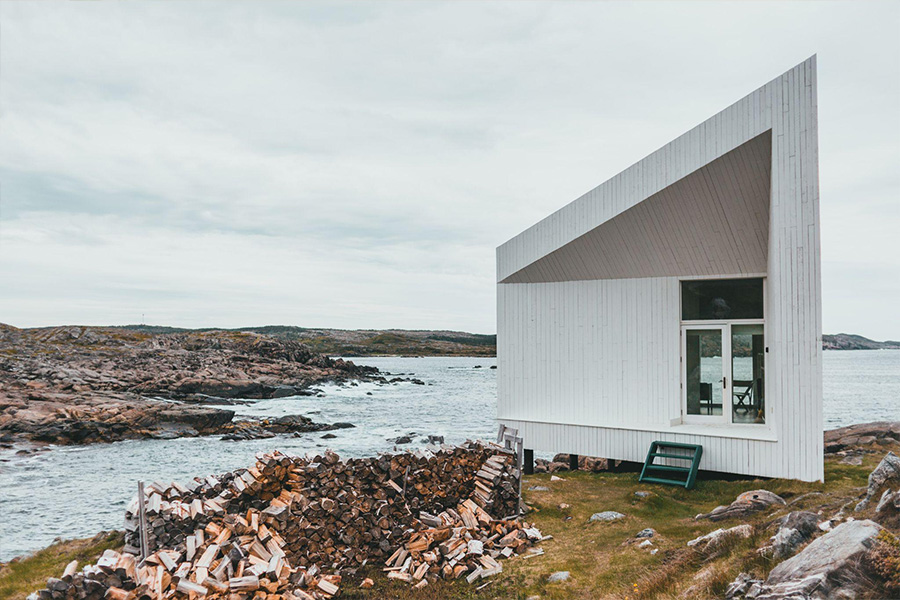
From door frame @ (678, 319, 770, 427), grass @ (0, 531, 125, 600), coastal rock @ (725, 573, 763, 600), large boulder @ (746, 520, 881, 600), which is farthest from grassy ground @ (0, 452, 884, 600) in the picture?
door frame @ (678, 319, 770, 427)

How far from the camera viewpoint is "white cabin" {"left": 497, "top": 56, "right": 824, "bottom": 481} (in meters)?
9.74

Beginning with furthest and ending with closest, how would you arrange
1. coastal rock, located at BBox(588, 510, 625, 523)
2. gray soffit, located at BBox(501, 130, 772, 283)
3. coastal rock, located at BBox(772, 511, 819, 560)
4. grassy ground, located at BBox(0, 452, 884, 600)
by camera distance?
gray soffit, located at BBox(501, 130, 772, 283), coastal rock, located at BBox(588, 510, 625, 523), grassy ground, located at BBox(0, 452, 884, 600), coastal rock, located at BBox(772, 511, 819, 560)

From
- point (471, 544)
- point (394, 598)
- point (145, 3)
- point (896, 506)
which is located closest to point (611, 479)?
point (471, 544)

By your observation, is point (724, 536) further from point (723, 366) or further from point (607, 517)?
point (723, 366)

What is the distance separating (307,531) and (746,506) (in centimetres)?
603

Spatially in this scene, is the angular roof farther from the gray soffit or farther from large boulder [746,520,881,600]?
large boulder [746,520,881,600]

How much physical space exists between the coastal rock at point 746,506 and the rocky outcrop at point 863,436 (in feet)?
21.3

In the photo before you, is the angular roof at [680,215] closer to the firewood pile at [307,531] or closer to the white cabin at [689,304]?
the white cabin at [689,304]

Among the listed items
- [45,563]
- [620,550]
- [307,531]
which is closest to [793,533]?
[620,550]

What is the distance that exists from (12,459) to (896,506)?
950 inches

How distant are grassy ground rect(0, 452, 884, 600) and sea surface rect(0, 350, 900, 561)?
15.4ft

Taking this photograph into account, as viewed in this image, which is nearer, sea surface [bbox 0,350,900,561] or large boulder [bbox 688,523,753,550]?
large boulder [bbox 688,523,753,550]

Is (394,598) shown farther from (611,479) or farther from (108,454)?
(108,454)

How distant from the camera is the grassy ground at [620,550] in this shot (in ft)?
20.2
